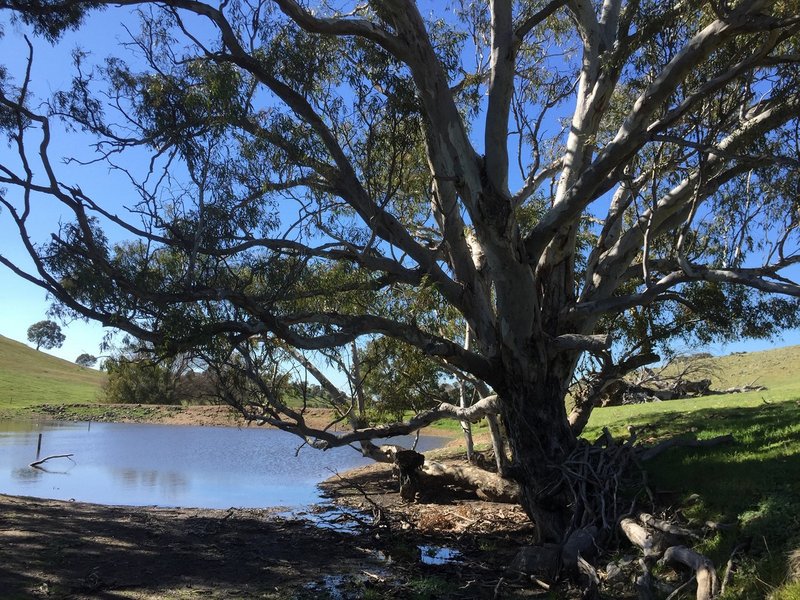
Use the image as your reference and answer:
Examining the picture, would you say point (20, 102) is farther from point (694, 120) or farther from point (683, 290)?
point (683, 290)

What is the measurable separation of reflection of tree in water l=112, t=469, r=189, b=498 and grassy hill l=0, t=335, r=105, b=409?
3232 cm

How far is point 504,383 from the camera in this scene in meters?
7.64

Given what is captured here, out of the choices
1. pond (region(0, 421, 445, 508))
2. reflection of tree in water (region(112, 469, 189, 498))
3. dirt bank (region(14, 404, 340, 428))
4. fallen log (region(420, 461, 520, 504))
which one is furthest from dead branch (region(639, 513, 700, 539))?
dirt bank (region(14, 404, 340, 428))

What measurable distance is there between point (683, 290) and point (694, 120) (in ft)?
9.74

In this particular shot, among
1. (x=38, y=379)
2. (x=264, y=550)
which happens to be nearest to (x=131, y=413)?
(x=38, y=379)

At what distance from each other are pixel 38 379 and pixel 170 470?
51092 millimetres

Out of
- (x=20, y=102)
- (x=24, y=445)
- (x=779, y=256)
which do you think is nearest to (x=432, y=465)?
(x=779, y=256)

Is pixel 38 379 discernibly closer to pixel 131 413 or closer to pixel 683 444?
pixel 131 413

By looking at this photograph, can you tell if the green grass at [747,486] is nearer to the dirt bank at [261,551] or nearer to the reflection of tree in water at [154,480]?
the dirt bank at [261,551]

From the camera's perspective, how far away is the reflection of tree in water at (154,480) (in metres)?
14.2

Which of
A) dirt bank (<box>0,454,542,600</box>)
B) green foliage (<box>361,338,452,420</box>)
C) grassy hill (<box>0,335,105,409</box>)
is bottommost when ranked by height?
dirt bank (<box>0,454,542,600</box>)

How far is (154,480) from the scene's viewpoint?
1555cm

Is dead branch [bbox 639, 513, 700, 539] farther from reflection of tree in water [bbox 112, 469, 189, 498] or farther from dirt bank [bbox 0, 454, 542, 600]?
reflection of tree in water [bbox 112, 469, 189, 498]

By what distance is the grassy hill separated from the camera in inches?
1966
